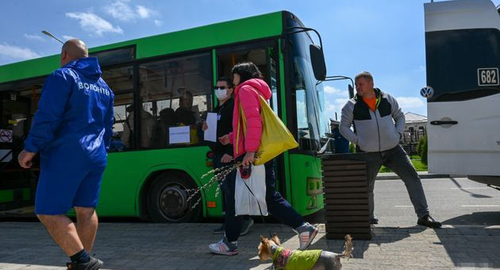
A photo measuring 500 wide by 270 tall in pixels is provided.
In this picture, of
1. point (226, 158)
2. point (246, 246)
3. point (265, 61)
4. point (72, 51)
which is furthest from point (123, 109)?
point (246, 246)

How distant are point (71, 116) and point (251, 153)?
1.57 metres

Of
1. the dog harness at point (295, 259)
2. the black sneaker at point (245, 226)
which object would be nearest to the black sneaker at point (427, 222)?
the black sneaker at point (245, 226)

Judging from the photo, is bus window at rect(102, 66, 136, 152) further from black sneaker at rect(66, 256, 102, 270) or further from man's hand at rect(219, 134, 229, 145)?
black sneaker at rect(66, 256, 102, 270)

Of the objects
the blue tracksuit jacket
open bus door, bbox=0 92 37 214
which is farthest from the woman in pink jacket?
open bus door, bbox=0 92 37 214

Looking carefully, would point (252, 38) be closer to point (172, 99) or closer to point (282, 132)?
point (172, 99)

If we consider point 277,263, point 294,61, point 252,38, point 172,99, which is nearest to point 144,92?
point 172,99

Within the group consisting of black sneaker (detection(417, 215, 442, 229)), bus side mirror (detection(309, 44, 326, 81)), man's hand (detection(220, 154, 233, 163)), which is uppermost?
bus side mirror (detection(309, 44, 326, 81))

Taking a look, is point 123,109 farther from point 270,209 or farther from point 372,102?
point 372,102

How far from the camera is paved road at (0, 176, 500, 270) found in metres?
3.83

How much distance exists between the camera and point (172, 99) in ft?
21.0

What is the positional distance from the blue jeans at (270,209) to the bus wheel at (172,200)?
6.29 feet

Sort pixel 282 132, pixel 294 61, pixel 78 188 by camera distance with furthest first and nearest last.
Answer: pixel 294 61 < pixel 282 132 < pixel 78 188

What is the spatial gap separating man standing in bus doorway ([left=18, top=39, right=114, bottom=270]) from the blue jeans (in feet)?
4.43

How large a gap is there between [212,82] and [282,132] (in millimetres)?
2480
